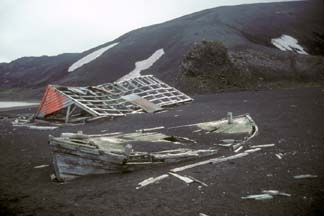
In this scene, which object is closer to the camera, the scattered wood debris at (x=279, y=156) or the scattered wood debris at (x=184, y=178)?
the scattered wood debris at (x=184, y=178)

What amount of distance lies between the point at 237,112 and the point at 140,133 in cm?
743

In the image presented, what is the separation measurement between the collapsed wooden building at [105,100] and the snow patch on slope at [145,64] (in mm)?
13413

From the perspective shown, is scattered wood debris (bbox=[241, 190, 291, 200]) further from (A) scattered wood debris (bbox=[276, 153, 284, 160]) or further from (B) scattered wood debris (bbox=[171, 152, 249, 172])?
(A) scattered wood debris (bbox=[276, 153, 284, 160])

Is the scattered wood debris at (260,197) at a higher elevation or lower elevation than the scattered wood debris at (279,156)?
higher

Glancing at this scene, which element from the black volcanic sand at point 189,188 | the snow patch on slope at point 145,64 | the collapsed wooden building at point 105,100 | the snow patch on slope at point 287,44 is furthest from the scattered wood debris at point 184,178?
the snow patch on slope at point 287,44

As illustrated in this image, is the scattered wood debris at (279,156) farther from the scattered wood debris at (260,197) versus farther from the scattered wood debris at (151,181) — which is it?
the scattered wood debris at (151,181)

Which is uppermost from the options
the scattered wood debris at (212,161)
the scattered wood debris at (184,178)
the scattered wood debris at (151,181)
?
the scattered wood debris at (151,181)

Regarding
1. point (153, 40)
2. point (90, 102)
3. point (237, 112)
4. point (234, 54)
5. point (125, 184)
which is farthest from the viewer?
point (153, 40)

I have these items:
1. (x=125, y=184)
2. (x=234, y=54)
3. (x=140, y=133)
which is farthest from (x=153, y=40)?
(x=125, y=184)

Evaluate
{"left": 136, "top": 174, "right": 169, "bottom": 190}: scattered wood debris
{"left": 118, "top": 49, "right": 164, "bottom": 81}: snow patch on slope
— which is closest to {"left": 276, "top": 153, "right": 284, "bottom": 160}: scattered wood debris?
{"left": 136, "top": 174, "right": 169, "bottom": 190}: scattered wood debris

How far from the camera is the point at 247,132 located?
39.3ft

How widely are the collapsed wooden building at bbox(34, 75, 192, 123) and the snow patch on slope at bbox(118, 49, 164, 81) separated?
A: 1341 cm

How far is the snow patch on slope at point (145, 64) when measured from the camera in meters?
40.9

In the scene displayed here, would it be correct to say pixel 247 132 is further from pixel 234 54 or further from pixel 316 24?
pixel 316 24
